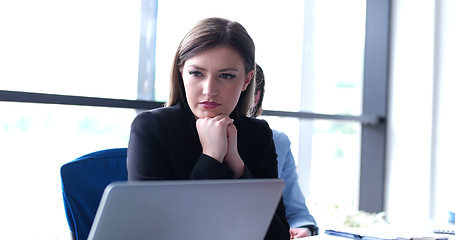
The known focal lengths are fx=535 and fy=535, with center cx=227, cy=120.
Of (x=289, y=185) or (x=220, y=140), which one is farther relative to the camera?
(x=289, y=185)

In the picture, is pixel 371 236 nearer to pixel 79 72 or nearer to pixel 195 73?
pixel 195 73

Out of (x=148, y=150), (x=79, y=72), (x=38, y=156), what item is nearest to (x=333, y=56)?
(x=79, y=72)

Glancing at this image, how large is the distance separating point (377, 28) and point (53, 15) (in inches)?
97.7

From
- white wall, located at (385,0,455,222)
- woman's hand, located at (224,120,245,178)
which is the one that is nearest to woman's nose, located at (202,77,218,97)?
woman's hand, located at (224,120,245,178)

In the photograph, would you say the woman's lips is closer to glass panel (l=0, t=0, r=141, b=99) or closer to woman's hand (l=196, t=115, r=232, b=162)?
woman's hand (l=196, t=115, r=232, b=162)

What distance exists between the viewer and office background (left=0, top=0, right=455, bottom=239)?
7.44 feet

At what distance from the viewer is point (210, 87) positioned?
142 centimetres

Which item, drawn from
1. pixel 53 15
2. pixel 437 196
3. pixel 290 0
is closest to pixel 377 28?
pixel 290 0

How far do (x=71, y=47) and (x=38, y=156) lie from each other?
50cm

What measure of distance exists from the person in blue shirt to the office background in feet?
1.92

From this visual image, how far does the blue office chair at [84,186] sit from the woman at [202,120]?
106 millimetres

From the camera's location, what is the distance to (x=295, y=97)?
3.56 m

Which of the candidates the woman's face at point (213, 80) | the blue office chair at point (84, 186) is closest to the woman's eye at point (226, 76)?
the woman's face at point (213, 80)

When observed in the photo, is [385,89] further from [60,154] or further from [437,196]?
[60,154]
